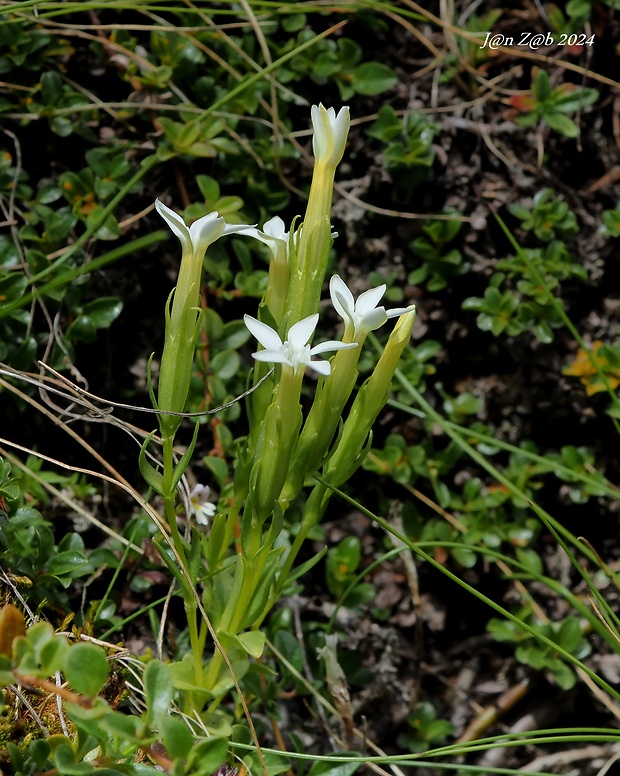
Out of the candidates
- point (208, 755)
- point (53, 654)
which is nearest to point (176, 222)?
point (53, 654)

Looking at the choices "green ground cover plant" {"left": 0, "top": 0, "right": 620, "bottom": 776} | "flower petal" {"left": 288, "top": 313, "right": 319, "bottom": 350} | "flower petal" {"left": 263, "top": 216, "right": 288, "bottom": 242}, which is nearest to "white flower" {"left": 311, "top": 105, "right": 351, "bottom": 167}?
"flower petal" {"left": 263, "top": 216, "right": 288, "bottom": 242}

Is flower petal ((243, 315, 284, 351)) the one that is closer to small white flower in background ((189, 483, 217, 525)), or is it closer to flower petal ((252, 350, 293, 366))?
flower petal ((252, 350, 293, 366))

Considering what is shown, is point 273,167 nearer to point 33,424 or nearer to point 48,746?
point 33,424

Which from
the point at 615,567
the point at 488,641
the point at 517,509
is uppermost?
the point at 517,509

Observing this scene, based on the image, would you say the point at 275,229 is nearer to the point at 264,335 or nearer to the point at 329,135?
the point at 329,135

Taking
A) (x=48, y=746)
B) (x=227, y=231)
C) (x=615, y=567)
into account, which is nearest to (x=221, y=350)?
(x=227, y=231)
